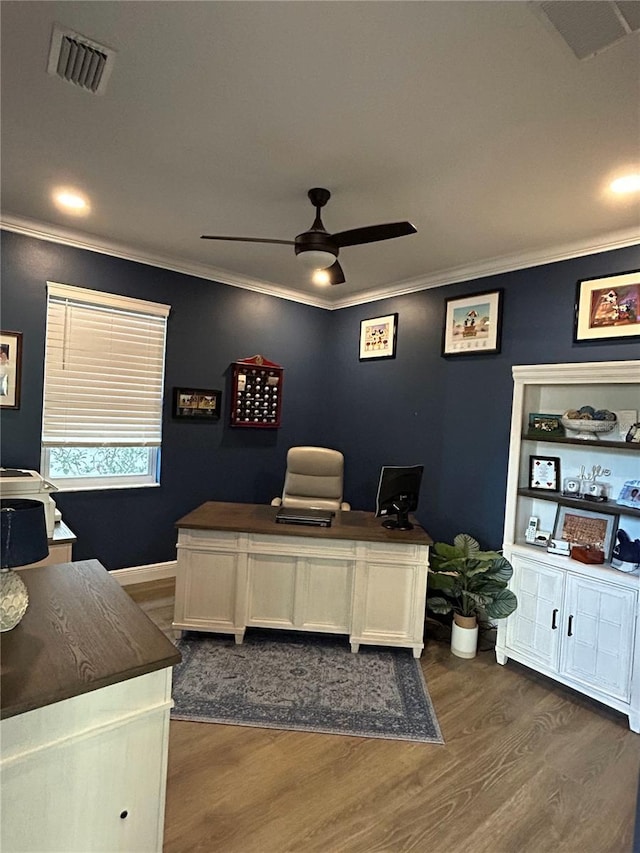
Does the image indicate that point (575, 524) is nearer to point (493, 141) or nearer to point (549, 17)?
point (493, 141)

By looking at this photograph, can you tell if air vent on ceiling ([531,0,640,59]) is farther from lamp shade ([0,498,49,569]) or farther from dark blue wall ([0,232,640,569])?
lamp shade ([0,498,49,569])

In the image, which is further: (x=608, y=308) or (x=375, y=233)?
(x=608, y=308)

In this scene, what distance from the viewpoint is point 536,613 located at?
114 inches

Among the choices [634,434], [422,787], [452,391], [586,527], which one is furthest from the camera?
[452,391]

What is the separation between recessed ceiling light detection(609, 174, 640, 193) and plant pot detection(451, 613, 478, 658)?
2586 millimetres

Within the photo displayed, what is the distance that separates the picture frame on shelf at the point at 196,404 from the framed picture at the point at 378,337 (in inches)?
58.1

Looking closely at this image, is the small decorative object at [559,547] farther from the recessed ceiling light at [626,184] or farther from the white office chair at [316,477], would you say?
the recessed ceiling light at [626,184]

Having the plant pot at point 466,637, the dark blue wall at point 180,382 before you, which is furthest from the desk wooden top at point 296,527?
the dark blue wall at point 180,382

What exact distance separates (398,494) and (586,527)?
1.16m

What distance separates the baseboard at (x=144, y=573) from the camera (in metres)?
3.83

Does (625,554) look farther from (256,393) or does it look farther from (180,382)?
(180,382)

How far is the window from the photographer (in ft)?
11.4

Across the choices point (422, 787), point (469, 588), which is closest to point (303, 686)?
point (422, 787)

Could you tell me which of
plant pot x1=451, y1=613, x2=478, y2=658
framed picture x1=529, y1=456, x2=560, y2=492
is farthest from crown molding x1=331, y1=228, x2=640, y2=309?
plant pot x1=451, y1=613, x2=478, y2=658
